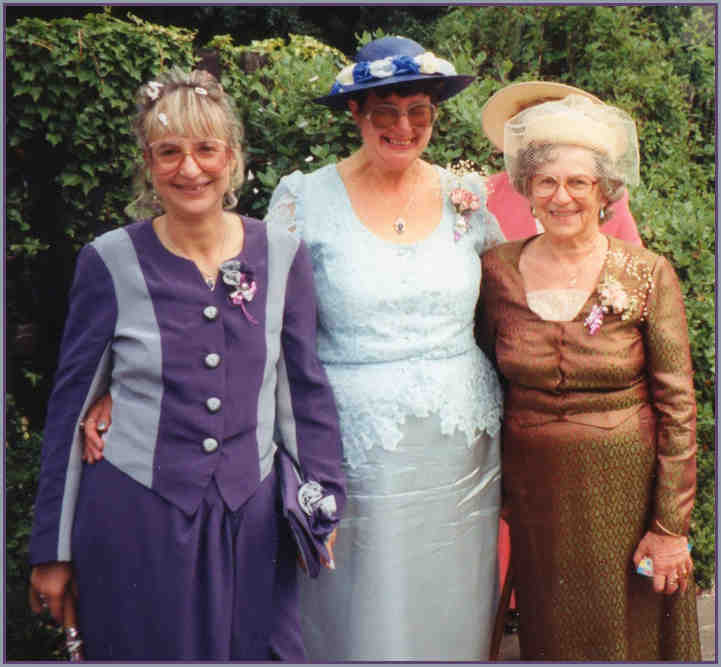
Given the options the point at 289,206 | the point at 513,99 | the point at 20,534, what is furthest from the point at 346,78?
the point at 20,534

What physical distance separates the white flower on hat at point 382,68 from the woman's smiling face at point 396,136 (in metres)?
0.07

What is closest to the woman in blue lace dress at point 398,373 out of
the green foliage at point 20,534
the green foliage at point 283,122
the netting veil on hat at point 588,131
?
the netting veil on hat at point 588,131

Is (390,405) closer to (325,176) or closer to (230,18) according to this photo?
(325,176)

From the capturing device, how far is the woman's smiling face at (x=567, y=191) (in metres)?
2.77

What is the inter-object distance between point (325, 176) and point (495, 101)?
921 mm

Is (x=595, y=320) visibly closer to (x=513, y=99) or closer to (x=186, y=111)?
(x=513, y=99)

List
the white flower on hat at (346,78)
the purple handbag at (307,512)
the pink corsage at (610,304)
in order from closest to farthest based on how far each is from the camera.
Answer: the purple handbag at (307,512)
the pink corsage at (610,304)
the white flower on hat at (346,78)

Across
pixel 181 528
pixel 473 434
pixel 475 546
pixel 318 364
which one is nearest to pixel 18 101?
pixel 318 364

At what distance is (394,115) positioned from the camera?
283 cm

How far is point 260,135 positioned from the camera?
3.98 m

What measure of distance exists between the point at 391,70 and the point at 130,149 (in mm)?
1293

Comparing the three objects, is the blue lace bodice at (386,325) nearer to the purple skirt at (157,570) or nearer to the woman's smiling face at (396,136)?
the woman's smiling face at (396,136)

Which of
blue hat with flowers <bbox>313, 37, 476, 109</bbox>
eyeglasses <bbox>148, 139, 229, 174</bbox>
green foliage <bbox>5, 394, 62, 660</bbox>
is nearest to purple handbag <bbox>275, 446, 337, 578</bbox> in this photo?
eyeglasses <bbox>148, 139, 229, 174</bbox>

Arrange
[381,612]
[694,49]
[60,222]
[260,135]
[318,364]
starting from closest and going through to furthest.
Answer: [318,364]
[381,612]
[60,222]
[260,135]
[694,49]
